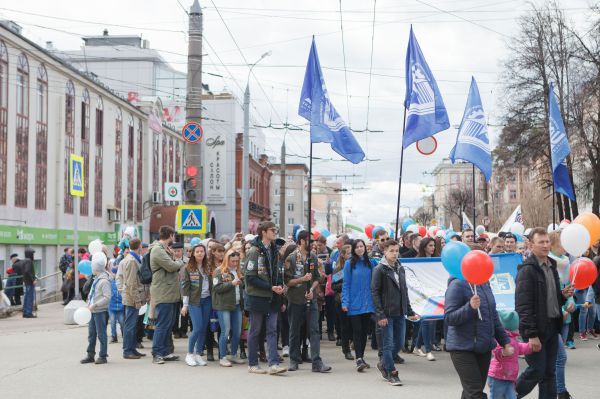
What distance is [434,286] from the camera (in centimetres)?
1111

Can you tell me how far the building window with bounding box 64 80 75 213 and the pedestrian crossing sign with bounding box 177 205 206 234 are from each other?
1838 centimetres

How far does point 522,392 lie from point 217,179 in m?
54.2

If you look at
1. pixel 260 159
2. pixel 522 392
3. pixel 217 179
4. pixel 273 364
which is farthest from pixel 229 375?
pixel 260 159

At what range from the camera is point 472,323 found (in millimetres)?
6074

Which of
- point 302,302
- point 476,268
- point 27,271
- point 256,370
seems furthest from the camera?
point 27,271

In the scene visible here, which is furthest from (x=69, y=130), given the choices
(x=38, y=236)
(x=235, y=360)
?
(x=235, y=360)

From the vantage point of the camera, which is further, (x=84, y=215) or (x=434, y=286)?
(x=84, y=215)

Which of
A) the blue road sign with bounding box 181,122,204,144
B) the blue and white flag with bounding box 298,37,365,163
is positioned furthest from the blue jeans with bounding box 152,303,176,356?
the blue road sign with bounding box 181,122,204,144

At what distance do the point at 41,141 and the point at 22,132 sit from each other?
189 cm

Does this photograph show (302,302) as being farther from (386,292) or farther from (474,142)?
(474,142)

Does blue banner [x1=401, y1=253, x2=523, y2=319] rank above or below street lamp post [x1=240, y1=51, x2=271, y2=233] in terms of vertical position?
below

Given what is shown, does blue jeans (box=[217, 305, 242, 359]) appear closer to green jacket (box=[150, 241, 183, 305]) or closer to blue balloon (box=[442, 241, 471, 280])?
green jacket (box=[150, 241, 183, 305])

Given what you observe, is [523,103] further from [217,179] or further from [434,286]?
[217,179]

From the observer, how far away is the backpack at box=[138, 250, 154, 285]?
35.4 feet
